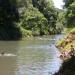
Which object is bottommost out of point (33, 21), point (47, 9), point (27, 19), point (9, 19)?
point (47, 9)

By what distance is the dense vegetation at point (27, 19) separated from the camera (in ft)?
241

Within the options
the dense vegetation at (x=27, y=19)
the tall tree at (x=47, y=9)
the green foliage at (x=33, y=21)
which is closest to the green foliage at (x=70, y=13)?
the dense vegetation at (x=27, y=19)

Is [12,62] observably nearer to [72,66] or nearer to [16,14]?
[72,66]

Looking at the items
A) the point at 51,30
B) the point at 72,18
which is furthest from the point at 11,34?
the point at 51,30

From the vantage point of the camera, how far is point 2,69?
25.2 m

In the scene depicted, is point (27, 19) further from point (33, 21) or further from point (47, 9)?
point (47, 9)

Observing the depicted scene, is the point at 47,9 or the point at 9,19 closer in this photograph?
the point at 9,19

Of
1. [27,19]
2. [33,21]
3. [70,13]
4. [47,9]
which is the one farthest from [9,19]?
Result: [47,9]

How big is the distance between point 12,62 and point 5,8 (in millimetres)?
44835

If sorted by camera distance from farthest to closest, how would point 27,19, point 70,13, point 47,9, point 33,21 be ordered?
point 47,9 < point 33,21 < point 27,19 < point 70,13

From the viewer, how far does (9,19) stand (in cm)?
7512

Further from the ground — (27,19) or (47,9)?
(27,19)

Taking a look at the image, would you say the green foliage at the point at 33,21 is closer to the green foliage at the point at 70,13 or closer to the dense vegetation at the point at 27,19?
the dense vegetation at the point at 27,19

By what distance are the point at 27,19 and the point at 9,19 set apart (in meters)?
19.6
